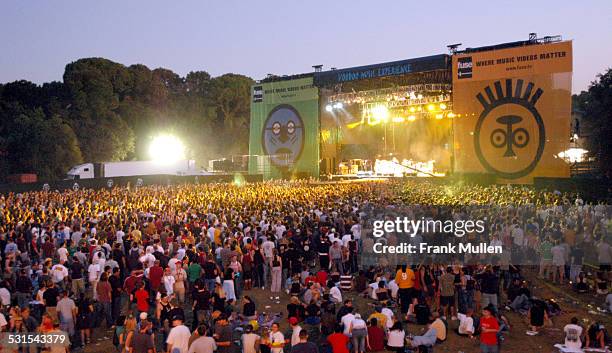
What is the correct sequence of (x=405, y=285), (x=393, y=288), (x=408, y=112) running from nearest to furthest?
(x=405, y=285)
(x=393, y=288)
(x=408, y=112)

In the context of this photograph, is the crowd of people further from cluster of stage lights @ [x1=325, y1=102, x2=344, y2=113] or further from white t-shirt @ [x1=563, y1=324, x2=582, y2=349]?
cluster of stage lights @ [x1=325, y1=102, x2=344, y2=113]

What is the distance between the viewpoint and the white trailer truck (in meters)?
38.3

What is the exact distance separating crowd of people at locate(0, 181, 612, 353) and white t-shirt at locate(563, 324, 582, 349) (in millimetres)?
20

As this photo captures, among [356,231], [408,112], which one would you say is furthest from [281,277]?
[408,112]

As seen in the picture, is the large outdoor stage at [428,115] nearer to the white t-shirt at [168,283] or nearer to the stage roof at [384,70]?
the stage roof at [384,70]

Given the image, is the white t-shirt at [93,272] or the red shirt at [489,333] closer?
the red shirt at [489,333]

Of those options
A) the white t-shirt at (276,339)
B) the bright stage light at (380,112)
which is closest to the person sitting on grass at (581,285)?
the white t-shirt at (276,339)

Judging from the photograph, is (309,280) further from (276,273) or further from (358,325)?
(358,325)

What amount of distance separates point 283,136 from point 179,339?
32066 mm

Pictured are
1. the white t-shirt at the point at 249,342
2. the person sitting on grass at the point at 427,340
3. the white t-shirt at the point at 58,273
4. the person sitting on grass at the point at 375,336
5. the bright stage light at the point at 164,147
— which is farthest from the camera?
the bright stage light at the point at 164,147

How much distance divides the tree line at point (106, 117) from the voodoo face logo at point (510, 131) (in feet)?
96.9

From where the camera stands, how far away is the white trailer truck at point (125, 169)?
38.3 metres

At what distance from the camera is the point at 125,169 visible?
40062 millimetres

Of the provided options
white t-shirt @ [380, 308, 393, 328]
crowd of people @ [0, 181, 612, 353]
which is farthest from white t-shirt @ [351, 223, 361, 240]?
white t-shirt @ [380, 308, 393, 328]
